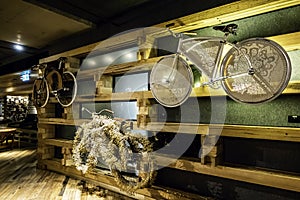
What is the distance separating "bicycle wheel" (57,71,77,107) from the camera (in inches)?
182

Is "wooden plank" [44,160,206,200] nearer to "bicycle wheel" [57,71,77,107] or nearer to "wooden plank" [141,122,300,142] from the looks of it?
"wooden plank" [141,122,300,142]

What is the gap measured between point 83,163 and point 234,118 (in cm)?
263

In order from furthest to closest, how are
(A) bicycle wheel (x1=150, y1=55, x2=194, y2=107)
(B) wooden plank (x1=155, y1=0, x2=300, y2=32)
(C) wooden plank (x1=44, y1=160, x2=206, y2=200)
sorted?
(C) wooden plank (x1=44, y1=160, x2=206, y2=200), (A) bicycle wheel (x1=150, y1=55, x2=194, y2=107), (B) wooden plank (x1=155, y1=0, x2=300, y2=32)

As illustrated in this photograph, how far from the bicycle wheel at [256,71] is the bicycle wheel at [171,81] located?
517 millimetres

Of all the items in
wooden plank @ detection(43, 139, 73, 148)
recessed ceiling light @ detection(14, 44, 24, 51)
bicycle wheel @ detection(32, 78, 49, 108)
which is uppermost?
recessed ceiling light @ detection(14, 44, 24, 51)

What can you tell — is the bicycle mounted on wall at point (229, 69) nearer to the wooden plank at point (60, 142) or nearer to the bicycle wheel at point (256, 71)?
the bicycle wheel at point (256, 71)

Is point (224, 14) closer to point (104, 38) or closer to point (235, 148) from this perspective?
point (235, 148)

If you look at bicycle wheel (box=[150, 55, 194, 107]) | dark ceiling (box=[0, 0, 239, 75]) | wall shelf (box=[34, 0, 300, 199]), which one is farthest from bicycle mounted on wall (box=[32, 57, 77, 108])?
bicycle wheel (box=[150, 55, 194, 107])

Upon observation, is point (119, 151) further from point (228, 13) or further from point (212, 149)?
point (228, 13)

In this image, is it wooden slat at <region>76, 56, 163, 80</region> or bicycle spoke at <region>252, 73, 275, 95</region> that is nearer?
bicycle spoke at <region>252, 73, 275, 95</region>

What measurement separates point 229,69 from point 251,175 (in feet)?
4.08

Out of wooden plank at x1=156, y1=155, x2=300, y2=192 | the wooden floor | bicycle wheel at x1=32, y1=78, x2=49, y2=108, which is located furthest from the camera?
bicycle wheel at x1=32, y1=78, x2=49, y2=108

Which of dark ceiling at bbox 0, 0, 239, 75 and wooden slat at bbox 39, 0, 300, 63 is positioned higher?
dark ceiling at bbox 0, 0, 239, 75

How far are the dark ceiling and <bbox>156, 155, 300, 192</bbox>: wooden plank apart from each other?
2169 millimetres
